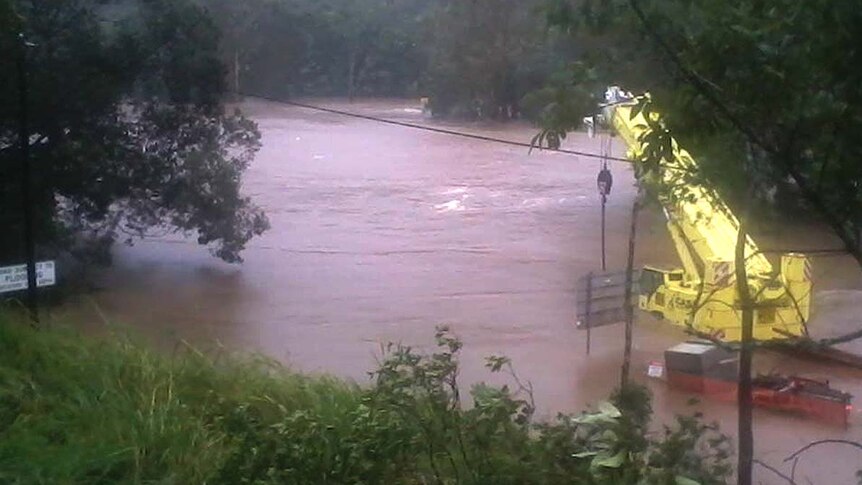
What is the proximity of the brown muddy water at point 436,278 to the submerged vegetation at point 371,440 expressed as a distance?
132cm

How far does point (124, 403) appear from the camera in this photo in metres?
6.30

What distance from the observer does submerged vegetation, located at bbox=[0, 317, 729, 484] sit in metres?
4.91

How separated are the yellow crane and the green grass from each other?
199 centimetres

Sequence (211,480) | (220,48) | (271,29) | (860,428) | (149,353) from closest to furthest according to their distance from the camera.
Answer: (211,480)
(149,353)
(860,428)
(220,48)
(271,29)

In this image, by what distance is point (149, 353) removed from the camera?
7.43m

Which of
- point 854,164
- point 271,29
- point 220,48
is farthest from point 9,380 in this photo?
point 271,29

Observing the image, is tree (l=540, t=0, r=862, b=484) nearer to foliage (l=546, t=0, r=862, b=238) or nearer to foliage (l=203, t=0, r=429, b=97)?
foliage (l=546, t=0, r=862, b=238)

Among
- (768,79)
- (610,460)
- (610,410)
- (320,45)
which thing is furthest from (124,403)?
(320,45)

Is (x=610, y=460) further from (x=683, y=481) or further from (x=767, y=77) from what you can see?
(x=767, y=77)

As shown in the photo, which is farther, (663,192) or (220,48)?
(220,48)

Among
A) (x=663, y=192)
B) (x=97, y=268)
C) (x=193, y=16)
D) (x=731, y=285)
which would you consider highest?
(x=193, y=16)

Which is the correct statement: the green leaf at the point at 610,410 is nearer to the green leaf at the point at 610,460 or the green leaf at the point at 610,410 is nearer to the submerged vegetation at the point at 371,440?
the submerged vegetation at the point at 371,440

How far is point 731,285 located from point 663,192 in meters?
1.96

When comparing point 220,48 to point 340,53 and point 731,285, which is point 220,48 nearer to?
point 340,53
